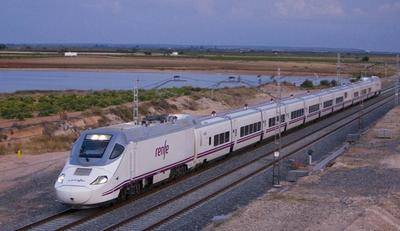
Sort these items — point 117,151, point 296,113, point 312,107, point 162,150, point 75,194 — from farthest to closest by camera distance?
point 312,107 < point 296,113 < point 162,150 < point 117,151 < point 75,194

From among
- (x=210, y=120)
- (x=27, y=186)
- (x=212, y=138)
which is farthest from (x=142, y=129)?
(x=210, y=120)

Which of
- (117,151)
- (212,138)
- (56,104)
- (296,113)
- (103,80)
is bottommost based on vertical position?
(103,80)

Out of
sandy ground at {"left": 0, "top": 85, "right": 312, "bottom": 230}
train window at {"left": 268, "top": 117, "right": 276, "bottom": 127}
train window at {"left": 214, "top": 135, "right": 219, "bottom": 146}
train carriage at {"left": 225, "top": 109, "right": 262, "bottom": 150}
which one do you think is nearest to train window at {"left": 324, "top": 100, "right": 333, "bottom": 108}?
train window at {"left": 268, "top": 117, "right": 276, "bottom": 127}

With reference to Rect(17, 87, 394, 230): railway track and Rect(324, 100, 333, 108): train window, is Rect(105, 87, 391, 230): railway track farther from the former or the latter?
Rect(324, 100, 333, 108): train window

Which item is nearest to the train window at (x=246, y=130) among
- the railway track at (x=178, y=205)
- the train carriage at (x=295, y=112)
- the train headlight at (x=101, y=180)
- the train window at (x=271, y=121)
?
the railway track at (x=178, y=205)

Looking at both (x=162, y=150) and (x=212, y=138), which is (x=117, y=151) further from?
(x=212, y=138)

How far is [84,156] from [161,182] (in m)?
5.18

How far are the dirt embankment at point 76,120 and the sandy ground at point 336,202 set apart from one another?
693 inches

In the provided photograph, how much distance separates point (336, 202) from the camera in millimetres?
21891

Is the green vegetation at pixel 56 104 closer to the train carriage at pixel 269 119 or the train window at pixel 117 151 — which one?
the train carriage at pixel 269 119

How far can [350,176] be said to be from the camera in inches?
1072

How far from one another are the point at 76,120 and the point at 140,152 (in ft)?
91.2

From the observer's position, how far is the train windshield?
70.1 feet

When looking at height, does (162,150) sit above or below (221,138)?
above
